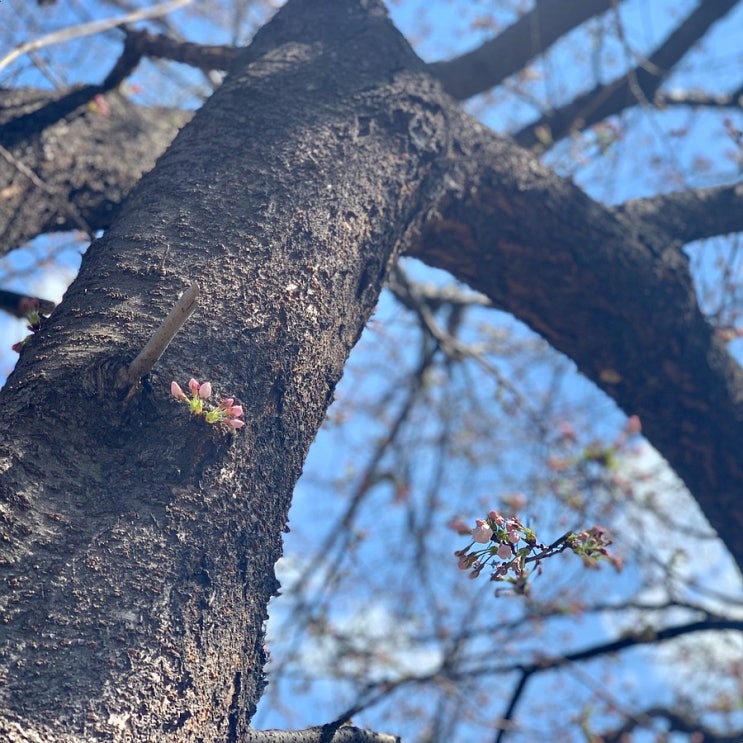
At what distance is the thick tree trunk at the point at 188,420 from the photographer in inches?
38.2

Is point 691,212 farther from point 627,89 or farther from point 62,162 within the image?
point 62,162

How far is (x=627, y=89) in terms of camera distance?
3.52 meters

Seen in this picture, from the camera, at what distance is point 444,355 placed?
15.3 feet

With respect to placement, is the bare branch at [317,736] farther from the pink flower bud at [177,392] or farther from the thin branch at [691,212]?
the thin branch at [691,212]

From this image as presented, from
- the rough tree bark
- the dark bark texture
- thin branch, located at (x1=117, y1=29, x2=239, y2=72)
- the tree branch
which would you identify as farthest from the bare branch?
thin branch, located at (x1=117, y1=29, x2=239, y2=72)

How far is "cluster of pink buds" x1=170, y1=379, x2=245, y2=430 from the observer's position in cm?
115

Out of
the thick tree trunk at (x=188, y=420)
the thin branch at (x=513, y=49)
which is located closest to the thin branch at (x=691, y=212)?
the thin branch at (x=513, y=49)

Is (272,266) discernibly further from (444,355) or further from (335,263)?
(444,355)

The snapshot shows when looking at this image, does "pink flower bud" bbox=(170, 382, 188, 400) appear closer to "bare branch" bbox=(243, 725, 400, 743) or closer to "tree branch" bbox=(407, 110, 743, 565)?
"bare branch" bbox=(243, 725, 400, 743)

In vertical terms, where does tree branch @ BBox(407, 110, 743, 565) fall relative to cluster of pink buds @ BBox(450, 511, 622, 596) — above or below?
above

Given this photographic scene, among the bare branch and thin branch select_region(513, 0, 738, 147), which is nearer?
the bare branch

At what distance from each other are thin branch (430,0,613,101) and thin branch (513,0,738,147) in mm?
286

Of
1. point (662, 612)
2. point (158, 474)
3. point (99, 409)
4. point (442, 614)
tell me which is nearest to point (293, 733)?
point (158, 474)

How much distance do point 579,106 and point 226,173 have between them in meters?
2.41
